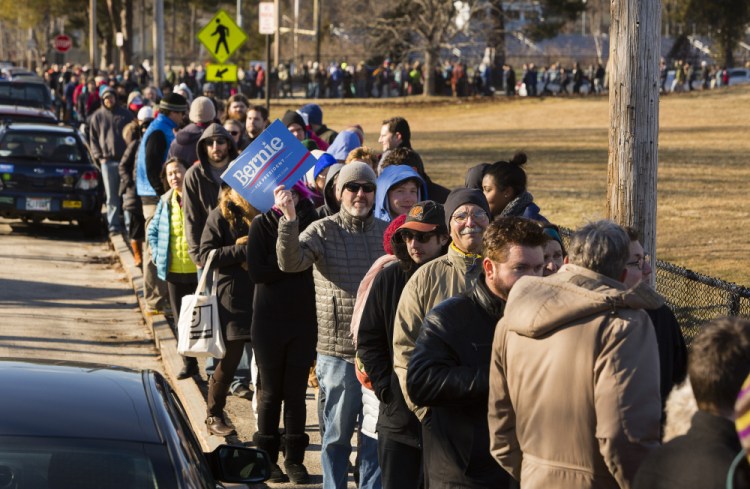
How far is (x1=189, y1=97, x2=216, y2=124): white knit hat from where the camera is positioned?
1315cm

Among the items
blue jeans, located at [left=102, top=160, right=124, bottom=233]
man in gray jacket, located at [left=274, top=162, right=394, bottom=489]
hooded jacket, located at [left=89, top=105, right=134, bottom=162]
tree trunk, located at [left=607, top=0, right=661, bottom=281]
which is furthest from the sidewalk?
hooded jacket, located at [left=89, top=105, right=134, bottom=162]

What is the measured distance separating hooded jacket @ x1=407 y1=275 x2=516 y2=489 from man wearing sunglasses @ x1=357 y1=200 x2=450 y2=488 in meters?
0.89

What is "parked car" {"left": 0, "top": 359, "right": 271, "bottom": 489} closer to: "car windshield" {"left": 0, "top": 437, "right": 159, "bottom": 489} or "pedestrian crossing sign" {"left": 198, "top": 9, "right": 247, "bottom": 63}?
"car windshield" {"left": 0, "top": 437, "right": 159, "bottom": 489}

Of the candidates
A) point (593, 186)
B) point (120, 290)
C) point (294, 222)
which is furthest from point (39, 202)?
point (294, 222)

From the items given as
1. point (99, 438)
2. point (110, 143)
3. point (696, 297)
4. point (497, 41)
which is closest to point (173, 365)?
point (696, 297)

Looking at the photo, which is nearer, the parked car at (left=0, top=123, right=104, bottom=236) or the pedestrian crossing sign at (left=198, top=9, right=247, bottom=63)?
the parked car at (left=0, top=123, right=104, bottom=236)

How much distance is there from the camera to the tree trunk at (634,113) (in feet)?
23.7

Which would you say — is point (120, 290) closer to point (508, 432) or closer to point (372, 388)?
point (372, 388)

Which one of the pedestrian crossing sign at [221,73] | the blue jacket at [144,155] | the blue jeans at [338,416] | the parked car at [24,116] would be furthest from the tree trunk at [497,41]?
the blue jeans at [338,416]

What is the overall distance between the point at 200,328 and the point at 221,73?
46.5 ft

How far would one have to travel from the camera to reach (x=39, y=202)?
1959cm

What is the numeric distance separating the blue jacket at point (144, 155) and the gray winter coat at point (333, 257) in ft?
21.3

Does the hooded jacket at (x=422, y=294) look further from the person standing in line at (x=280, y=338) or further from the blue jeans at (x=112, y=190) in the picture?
the blue jeans at (x=112, y=190)

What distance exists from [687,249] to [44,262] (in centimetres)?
851
